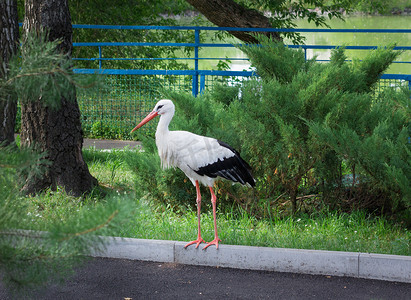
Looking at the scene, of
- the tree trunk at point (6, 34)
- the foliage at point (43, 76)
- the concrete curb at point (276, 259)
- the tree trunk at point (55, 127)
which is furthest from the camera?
the tree trunk at point (55, 127)

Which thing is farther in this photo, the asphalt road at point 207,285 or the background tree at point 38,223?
the asphalt road at point 207,285

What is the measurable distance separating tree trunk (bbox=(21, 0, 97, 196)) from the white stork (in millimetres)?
1694

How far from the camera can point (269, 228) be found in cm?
548

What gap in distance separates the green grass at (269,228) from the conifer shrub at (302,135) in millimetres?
216

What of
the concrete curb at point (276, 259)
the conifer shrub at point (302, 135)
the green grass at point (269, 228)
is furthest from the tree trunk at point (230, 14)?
the concrete curb at point (276, 259)

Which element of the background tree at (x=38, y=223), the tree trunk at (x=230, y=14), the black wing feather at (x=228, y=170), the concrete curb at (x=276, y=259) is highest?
the tree trunk at (x=230, y=14)

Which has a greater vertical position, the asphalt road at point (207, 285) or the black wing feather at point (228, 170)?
the black wing feather at point (228, 170)

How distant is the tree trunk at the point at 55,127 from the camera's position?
625 cm

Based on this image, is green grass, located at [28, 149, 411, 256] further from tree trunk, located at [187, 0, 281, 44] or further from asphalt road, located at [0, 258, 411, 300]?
tree trunk, located at [187, 0, 281, 44]

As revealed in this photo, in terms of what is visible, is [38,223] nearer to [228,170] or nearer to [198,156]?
[198,156]

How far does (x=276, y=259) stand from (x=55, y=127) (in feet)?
10.4

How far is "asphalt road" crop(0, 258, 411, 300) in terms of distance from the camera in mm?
4246

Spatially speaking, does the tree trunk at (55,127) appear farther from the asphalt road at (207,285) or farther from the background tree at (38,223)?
the background tree at (38,223)

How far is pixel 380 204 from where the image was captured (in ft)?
19.3
